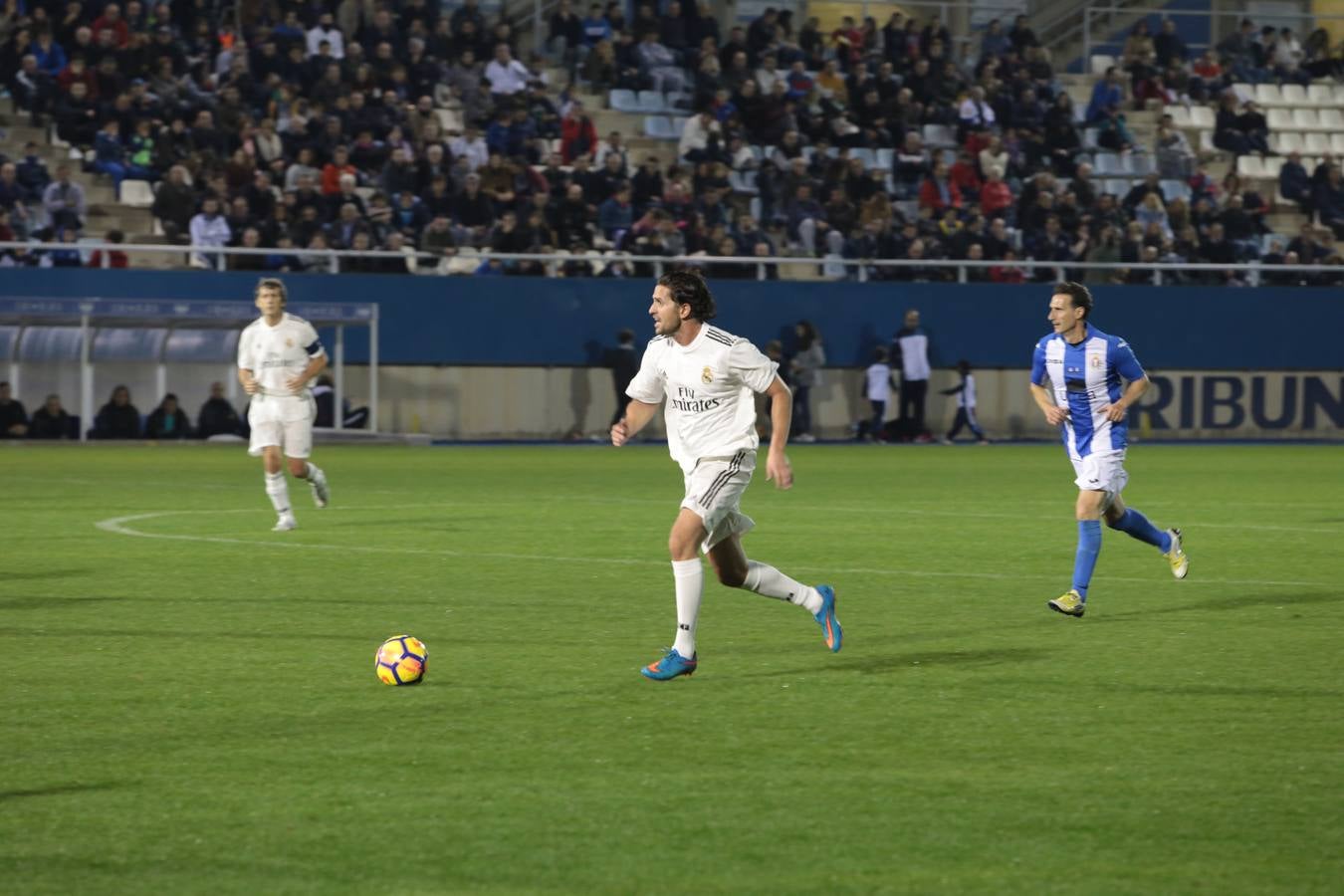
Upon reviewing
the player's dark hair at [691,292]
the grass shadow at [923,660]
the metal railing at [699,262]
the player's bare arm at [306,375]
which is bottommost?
the grass shadow at [923,660]

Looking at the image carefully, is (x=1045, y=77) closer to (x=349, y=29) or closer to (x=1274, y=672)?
(x=349, y=29)

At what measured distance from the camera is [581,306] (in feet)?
116

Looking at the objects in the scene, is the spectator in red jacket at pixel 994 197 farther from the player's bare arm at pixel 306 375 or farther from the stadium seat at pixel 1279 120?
the player's bare arm at pixel 306 375

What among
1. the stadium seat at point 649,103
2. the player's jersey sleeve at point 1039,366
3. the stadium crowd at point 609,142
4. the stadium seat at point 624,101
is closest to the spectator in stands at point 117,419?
the stadium crowd at point 609,142

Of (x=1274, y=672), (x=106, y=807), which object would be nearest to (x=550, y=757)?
(x=106, y=807)

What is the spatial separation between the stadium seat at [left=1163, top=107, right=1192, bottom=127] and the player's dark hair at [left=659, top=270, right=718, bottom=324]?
112 ft

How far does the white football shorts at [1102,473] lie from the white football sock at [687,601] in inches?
148

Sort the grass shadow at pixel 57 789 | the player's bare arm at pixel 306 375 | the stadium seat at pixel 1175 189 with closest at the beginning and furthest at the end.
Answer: the grass shadow at pixel 57 789
the player's bare arm at pixel 306 375
the stadium seat at pixel 1175 189

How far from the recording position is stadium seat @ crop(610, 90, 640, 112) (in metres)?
37.5

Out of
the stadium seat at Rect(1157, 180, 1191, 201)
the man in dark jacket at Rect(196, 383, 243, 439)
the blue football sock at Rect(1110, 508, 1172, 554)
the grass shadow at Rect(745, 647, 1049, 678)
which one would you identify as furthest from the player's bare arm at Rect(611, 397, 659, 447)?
the stadium seat at Rect(1157, 180, 1191, 201)

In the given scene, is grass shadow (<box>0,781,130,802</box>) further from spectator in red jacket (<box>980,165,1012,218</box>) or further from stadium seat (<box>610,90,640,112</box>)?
stadium seat (<box>610,90,640,112</box>)

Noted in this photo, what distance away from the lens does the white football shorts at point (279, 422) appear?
18.2m

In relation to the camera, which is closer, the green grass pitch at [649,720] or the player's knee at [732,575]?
the green grass pitch at [649,720]

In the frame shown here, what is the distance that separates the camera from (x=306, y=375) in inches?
712
